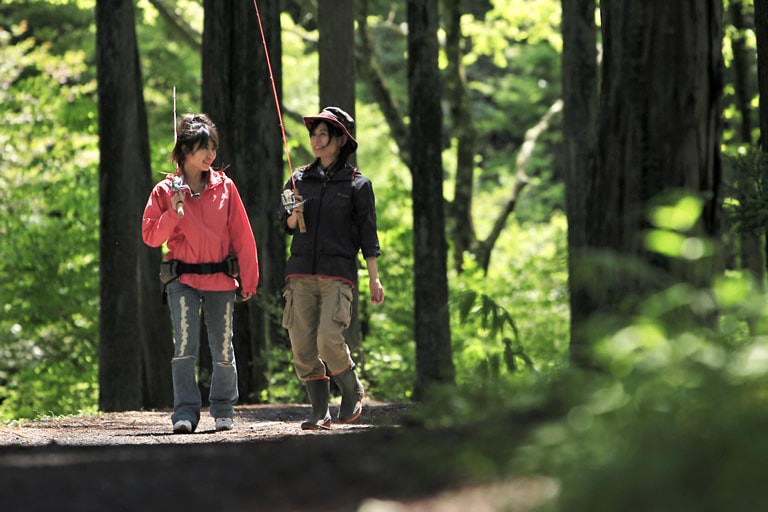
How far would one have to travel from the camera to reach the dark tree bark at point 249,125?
53.4 feet

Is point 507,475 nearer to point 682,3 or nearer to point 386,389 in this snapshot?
point 682,3

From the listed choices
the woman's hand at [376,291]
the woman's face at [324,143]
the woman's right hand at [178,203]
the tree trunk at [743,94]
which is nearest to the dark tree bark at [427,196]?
the tree trunk at [743,94]

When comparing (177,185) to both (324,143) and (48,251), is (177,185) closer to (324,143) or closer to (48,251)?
(324,143)

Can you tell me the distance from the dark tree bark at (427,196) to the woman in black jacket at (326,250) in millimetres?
6240

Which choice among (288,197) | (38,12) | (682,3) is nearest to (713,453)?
(682,3)

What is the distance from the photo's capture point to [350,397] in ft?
34.9

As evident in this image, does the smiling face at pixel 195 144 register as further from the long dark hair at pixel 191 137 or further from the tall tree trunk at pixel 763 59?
the tall tree trunk at pixel 763 59

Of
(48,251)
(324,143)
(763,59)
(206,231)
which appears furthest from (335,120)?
(48,251)

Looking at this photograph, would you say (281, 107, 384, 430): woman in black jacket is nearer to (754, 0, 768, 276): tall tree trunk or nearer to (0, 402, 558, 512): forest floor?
(0, 402, 558, 512): forest floor

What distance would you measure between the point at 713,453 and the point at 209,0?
12536 millimetres

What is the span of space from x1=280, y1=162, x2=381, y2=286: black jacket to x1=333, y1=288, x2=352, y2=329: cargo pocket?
100mm

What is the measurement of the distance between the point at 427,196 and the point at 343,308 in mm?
6796

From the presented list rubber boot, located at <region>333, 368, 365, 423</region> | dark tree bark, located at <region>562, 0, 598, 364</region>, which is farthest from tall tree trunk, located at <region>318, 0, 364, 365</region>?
rubber boot, located at <region>333, 368, 365, 423</region>

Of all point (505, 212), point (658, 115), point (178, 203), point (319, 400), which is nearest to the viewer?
point (658, 115)
